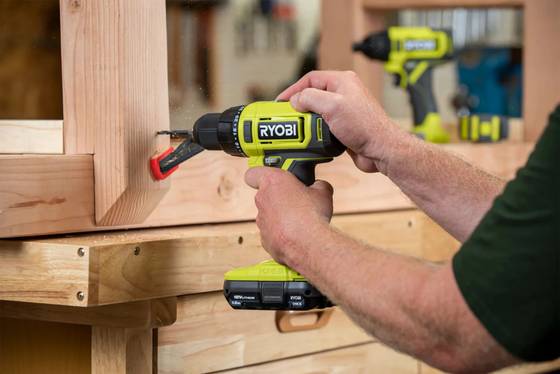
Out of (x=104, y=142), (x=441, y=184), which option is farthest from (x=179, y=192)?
(x=441, y=184)

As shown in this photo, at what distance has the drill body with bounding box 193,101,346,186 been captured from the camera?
4.19 feet

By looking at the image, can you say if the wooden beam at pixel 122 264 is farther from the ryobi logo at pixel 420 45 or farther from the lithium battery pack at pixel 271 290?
the ryobi logo at pixel 420 45

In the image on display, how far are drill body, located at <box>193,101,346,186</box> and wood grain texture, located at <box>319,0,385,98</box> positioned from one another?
1.23m

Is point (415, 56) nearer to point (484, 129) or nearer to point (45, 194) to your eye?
point (484, 129)

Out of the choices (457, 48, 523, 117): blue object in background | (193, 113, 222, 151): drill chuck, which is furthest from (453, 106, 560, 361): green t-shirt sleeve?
(457, 48, 523, 117): blue object in background

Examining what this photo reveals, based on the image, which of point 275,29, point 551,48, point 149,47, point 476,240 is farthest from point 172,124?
point 275,29

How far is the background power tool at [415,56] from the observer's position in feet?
8.11

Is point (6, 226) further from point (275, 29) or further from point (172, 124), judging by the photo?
point (275, 29)

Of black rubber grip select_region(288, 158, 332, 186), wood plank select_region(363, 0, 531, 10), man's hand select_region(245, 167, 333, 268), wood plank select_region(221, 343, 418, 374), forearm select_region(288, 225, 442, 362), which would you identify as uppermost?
wood plank select_region(363, 0, 531, 10)

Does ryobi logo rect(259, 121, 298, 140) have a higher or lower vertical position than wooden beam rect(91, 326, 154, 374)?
higher

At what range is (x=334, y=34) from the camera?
2.54 meters

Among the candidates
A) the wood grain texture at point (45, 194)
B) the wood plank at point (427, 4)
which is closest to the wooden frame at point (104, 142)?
the wood grain texture at point (45, 194)

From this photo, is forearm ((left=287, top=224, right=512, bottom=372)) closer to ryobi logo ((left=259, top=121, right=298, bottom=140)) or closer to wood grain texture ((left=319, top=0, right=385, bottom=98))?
ryobi logo ((left=259, top=121, right=298, bottom=140))

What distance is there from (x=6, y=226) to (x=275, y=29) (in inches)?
109
